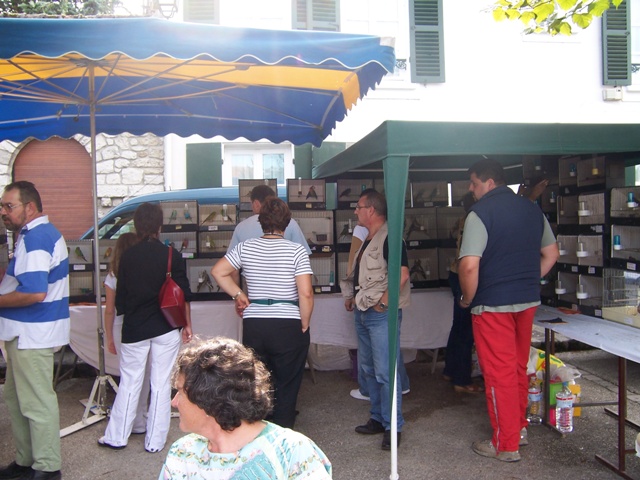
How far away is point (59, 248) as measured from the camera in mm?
3479

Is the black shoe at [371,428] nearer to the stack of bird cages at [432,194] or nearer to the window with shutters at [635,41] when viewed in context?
the stack of bird cages at [432,194]

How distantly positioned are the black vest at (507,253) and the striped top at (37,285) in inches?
100

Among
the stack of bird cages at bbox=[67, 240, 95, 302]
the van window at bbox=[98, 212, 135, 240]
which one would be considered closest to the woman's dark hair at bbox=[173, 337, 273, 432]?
the stack of bird cages at bbox=[67, 240, 95, 302]

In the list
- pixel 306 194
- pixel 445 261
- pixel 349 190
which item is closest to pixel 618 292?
pixel 445 261

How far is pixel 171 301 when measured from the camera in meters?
3.86

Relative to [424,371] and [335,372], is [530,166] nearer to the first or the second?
[424,371]

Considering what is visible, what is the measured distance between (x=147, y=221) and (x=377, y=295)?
1.62 meters

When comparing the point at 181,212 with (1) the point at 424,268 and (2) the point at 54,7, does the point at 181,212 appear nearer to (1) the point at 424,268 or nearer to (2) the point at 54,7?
(1) the point at 424,268

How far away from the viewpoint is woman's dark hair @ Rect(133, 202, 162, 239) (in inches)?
156

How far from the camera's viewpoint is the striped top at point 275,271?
3.63 meters

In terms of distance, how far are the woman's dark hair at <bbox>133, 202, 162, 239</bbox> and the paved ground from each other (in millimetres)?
1501

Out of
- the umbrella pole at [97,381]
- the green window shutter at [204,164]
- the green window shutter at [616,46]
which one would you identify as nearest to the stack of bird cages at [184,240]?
the umbrella pole at [97,381]

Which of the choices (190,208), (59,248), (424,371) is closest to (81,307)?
(190,208)

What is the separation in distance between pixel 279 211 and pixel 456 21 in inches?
309
